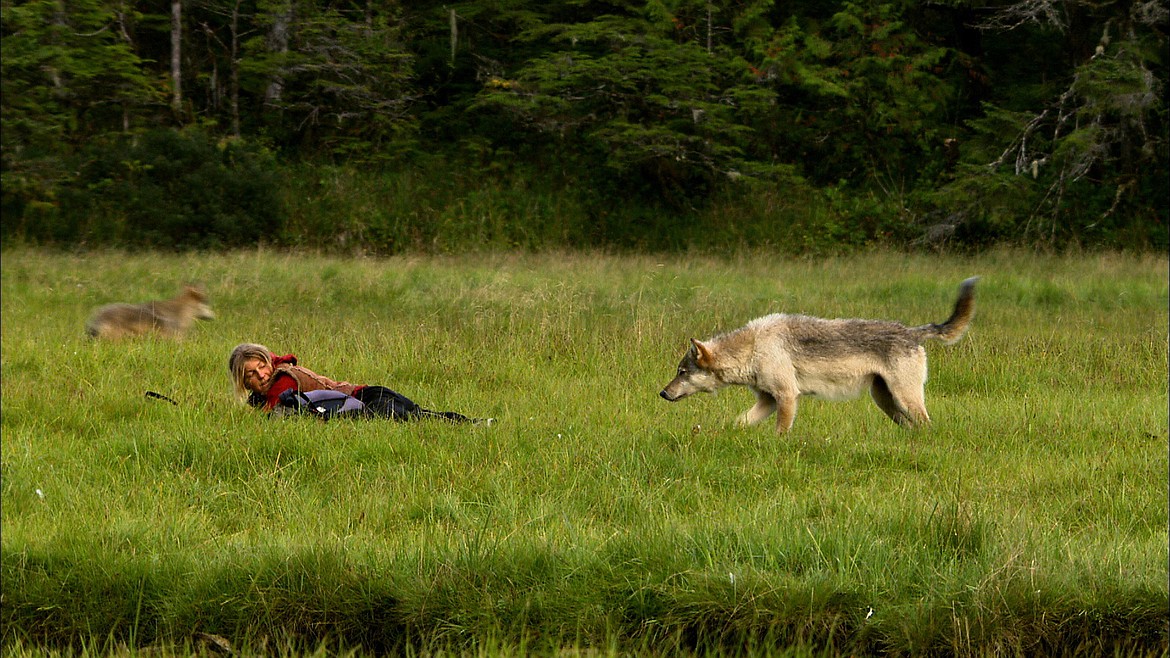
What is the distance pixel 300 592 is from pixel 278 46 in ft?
97.6

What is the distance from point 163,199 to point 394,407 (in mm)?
21548

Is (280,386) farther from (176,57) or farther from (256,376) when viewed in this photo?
(176,57)

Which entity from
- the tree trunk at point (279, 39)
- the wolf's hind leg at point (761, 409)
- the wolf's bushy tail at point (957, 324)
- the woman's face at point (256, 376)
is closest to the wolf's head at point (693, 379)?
the wolf's hind leg at point (761, 409)

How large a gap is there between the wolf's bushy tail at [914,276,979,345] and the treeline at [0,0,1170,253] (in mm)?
17871

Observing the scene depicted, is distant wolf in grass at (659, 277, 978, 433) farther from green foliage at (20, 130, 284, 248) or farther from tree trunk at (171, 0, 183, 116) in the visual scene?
tree trunk at (171, 0, 183, 116)

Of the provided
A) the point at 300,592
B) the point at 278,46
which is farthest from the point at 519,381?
the point at 278,46

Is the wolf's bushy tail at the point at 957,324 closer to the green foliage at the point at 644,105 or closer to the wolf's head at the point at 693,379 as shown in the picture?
the wolf's head at the point at 693,379

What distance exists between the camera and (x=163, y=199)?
27.5 meters

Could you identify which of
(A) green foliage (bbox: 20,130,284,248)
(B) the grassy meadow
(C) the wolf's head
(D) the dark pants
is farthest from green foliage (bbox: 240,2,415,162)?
(C) the wolf's head

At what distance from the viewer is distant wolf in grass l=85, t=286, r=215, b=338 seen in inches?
473

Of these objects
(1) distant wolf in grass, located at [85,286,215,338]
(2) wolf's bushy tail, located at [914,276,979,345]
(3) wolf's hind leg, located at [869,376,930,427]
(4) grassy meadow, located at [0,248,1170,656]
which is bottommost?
(1) distant wolf in grass, located at [85,286,215,338]

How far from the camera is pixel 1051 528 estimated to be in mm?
5906

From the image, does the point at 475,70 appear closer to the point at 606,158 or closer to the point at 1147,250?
the point at 606,158

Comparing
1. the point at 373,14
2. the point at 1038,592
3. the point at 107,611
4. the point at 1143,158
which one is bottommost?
the point at 107,611
